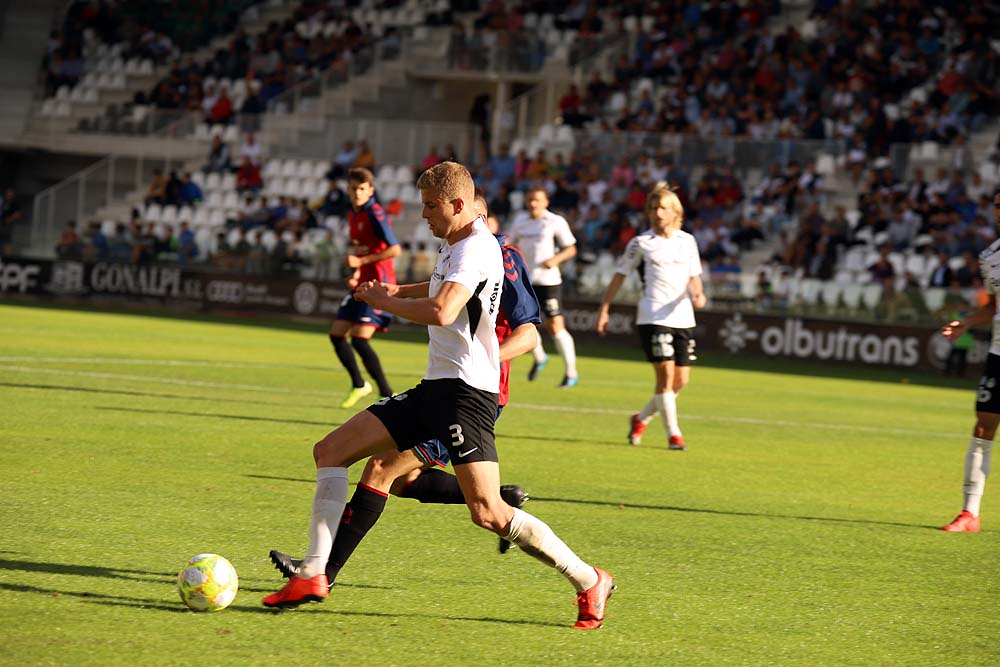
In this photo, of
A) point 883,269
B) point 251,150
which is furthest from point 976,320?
point 251,150

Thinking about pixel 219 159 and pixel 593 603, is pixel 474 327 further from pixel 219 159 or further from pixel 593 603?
pixel 219 159

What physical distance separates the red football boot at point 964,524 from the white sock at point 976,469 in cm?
4

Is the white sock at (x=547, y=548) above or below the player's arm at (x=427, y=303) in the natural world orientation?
below

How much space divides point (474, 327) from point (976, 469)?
4736 mm

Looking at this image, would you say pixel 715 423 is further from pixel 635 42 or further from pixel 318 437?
pixel 635 42

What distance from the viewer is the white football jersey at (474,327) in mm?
6016

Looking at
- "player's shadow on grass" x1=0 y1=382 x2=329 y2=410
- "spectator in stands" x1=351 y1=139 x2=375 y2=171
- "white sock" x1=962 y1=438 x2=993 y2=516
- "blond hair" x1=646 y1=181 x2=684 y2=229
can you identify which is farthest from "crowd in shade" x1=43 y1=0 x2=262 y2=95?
"white sock" x1=962 y1=438 x2=993 y2=516

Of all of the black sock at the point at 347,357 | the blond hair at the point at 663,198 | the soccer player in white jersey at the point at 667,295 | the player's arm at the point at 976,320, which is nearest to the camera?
the player's arm at the point at 976,320

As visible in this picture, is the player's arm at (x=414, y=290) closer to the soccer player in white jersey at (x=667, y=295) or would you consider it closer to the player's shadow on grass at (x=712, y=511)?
the player's shadow on grass at (x=712, y=511)

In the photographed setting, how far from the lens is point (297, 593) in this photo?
241 inches

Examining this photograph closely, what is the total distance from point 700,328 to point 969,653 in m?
21.6

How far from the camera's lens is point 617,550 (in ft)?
26.3

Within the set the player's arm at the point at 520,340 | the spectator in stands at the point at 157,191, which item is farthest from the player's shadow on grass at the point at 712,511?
the spectator in stands at the point at 157,191

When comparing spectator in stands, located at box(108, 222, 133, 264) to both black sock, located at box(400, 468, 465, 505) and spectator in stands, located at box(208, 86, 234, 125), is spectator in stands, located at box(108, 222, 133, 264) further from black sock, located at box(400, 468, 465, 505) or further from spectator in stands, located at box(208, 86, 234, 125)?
black sock, located at box(400, 468, 465, 505)
